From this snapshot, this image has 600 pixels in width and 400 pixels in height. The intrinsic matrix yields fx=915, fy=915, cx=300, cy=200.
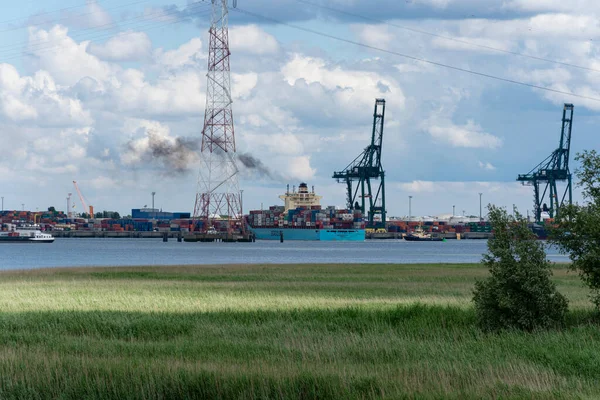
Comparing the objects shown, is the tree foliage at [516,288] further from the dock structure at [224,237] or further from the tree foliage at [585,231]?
the dock structure at [224,237]

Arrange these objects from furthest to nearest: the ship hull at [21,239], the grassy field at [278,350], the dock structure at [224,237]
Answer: the ship hull at [21,239], the dock structure at [224,237], the grassy field at [278,350]

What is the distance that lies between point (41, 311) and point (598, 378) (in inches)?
677

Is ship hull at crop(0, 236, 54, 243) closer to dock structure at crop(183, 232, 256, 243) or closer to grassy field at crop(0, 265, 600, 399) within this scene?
dock structure at crop(183, 232, 256, 243)

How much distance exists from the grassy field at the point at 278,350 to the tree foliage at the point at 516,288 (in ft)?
2.25

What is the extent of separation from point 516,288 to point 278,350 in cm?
729

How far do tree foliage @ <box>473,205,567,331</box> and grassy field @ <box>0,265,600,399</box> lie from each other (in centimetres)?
69

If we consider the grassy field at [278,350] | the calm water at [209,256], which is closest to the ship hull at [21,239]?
the calm water at [209,256]

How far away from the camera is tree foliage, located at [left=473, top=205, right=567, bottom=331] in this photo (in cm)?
2369

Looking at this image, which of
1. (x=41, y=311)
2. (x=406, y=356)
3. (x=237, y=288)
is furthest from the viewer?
(x=237, y=288)

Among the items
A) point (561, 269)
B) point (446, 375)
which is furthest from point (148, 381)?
point (561, 269)

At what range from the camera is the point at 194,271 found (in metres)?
57.4

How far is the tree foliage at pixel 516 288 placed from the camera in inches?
933

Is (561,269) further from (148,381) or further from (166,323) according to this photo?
(148,381)

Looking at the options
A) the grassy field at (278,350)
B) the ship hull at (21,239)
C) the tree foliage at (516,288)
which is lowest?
the ship hull at (21,239)
